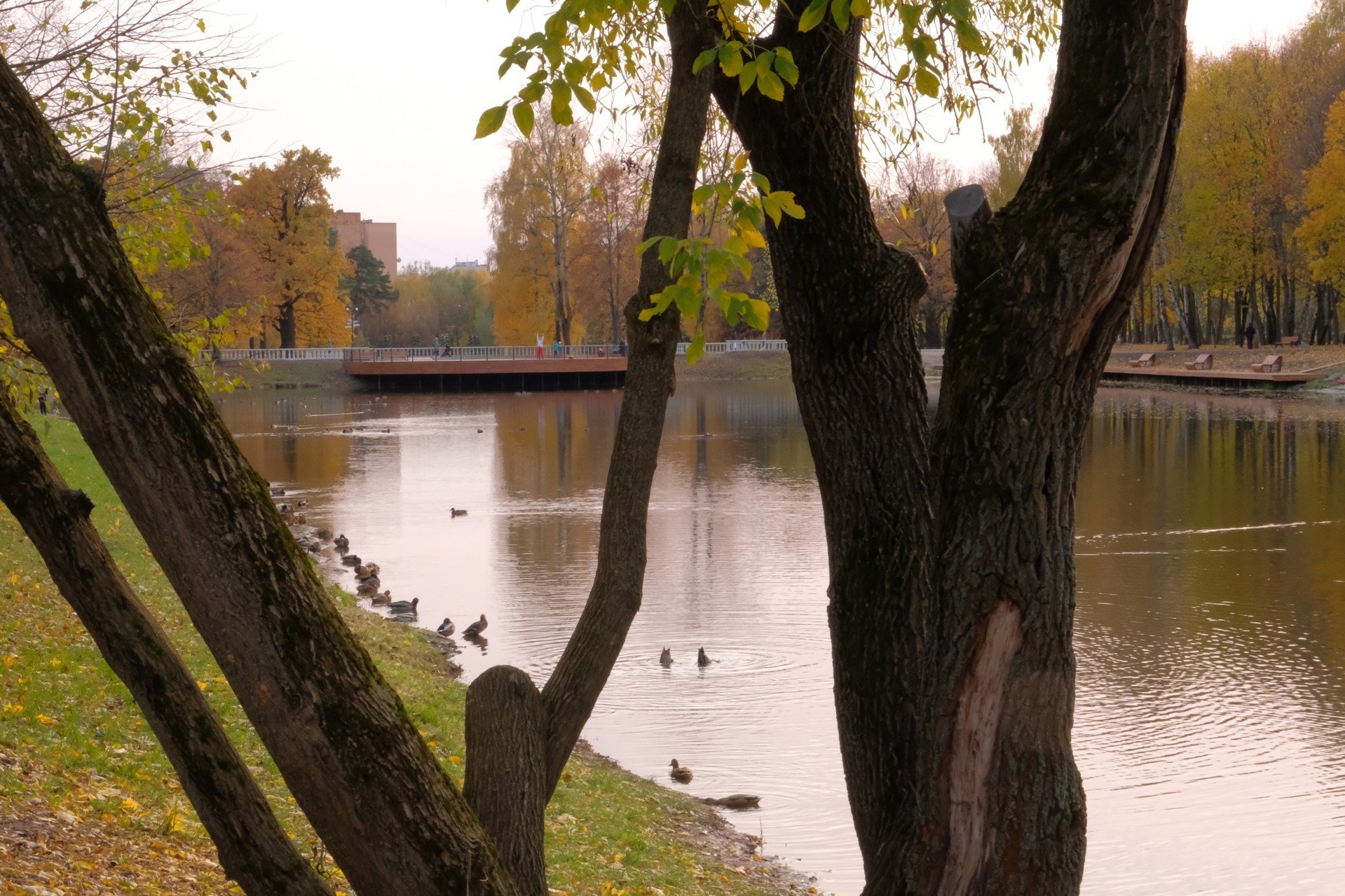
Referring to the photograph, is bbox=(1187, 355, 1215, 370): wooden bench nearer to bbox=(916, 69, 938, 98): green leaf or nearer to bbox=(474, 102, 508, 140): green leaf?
bbox=(916, 69, 938, 98): green leaf

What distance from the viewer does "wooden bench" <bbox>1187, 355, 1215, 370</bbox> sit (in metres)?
54.4

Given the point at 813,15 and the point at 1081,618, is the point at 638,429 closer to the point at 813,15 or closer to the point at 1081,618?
the point at 813,15

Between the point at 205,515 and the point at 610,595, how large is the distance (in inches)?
69.0

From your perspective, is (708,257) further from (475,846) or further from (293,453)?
(293,453)

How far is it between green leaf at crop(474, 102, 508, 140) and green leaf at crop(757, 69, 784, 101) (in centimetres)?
66

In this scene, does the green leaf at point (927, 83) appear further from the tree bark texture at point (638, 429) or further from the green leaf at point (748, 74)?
the tree bark texture at point (638, 429)

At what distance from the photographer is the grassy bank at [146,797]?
5414 millimetres

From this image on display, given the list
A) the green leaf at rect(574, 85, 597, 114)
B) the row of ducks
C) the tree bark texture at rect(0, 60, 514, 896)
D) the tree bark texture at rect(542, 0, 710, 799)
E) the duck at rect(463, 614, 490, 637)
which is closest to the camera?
the tree bark texture at rect(0, 60, 514, 896)

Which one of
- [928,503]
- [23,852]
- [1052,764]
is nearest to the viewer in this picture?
[1052,764]

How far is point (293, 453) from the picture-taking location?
35.8 m

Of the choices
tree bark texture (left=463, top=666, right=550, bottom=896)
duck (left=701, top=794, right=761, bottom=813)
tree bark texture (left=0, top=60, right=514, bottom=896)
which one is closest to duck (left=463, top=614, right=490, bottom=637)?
duck (left=701, top=794, right=761, bottom=813)

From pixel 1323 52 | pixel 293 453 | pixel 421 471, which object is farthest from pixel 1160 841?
pixel 1323 52

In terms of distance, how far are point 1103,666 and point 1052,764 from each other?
423 inches

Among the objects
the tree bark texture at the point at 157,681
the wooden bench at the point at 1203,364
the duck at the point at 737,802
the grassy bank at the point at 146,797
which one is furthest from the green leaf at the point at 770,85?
the wooden bench at the point at 1203,364
